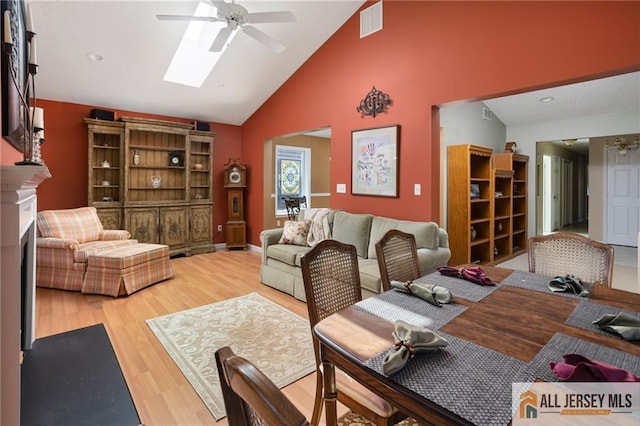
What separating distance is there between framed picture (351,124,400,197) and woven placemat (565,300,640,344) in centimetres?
267

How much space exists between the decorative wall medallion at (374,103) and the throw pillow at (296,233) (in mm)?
1652

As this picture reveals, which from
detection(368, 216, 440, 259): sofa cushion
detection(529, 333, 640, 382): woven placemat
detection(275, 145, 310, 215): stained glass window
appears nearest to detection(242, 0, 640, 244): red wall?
detection(368, 216, 440, 259): sofa cushion

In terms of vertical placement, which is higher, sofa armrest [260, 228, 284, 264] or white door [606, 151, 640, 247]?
white door [606, 151, 640, 247]

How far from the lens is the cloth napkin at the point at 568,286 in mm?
1465

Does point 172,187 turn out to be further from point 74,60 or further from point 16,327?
point 16,327

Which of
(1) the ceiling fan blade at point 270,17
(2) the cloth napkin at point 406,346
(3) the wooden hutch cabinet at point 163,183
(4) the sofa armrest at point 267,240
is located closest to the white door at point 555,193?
(4) the sofa armrest at point 267,240

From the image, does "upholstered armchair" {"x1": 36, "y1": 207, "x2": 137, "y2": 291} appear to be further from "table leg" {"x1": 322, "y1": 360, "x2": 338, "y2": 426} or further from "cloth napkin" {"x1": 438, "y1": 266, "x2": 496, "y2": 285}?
"cloth napkin" {"x1": 438, "y1": 266, "x2": 496, "y2": 285}

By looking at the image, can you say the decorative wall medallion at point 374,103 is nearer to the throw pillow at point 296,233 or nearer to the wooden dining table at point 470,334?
the throw pillow at point 296,233

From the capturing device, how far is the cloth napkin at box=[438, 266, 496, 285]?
5.33 feet

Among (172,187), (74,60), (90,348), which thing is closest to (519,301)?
(90,348)

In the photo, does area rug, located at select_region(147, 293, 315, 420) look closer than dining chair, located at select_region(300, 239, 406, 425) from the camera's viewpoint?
No

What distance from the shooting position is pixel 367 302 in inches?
55.3

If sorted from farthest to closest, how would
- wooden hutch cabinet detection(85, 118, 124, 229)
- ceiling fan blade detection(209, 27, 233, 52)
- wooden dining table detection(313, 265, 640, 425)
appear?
wooden hutch cabinet detection(85, 118, 124, 229) → ceiling fan blade detection(209, 27, 233, 52) → wooden dining table detection(313, 265, 640, 425)

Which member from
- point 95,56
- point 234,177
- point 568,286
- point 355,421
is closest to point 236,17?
point 95,56
